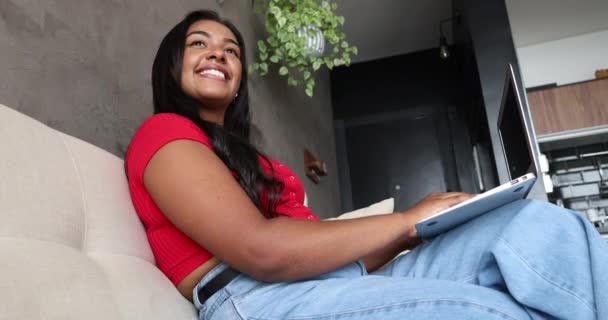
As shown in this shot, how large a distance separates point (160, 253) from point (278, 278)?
258 mm

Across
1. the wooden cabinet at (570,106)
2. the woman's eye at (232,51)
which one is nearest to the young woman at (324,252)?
the woman's eye at (232,51)

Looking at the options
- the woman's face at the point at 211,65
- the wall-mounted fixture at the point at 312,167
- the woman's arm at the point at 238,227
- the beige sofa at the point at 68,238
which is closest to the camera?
the beige sofa at the point at 68,238

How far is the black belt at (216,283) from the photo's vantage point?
888 mm

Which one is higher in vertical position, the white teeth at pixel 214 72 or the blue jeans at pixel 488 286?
the white teeth at pixel 214 72

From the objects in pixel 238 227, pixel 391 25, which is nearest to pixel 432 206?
pixel 238 227

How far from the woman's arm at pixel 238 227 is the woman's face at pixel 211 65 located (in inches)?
16.2

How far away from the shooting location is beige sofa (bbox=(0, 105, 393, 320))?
55 centimetres

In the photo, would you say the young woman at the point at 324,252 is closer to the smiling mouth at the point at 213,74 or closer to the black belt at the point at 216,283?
the black belt at the point at 216,283

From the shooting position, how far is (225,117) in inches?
58.2

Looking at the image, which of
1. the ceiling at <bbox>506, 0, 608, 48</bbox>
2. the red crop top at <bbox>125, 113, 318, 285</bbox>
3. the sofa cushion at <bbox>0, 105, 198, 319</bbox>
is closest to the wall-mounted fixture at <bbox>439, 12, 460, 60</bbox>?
the ceiling at <bbox>506, 0, 608, 48</bbox>

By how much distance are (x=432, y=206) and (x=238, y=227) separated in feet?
1.33

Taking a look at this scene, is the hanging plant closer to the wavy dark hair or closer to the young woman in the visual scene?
the wavy dark hair

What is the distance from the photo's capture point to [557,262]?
29.0 inches

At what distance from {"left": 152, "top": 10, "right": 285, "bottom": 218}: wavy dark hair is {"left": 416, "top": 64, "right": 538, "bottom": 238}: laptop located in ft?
1.12
